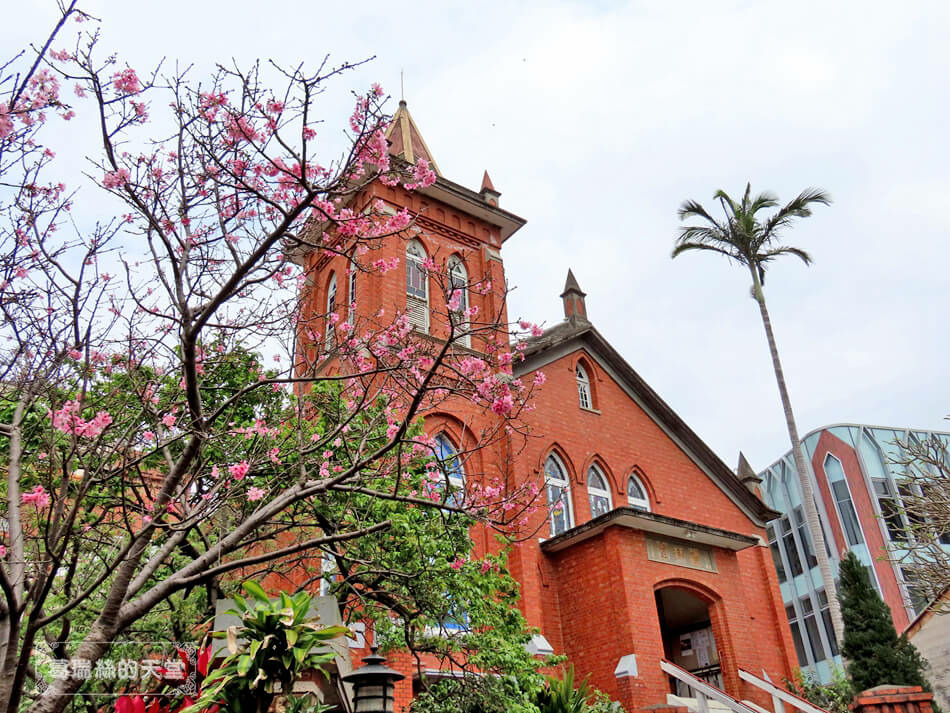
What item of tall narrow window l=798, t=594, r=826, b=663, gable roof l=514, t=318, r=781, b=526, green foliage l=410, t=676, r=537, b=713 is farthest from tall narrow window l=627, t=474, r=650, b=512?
tall narrow window l=798, t=594, r=826, b=663

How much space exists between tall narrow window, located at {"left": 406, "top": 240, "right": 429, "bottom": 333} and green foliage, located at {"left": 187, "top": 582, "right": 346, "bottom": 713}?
11.3 metres

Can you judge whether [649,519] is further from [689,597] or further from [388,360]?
[388,360]

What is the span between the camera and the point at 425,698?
1111cm

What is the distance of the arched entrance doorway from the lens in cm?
1661

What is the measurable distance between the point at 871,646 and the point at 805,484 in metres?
6.60

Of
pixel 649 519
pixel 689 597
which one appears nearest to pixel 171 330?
pixel 649 519

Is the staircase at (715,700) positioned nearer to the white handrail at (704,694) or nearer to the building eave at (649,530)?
the white handrail at (704,694)

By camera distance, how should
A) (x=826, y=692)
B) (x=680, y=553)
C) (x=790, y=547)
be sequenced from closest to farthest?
(x=680, y=553) < (x=826, y=692) < (x=790, y=547)

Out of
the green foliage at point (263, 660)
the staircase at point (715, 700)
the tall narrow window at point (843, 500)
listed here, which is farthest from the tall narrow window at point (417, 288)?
the tall narrow window at point (843, 500)

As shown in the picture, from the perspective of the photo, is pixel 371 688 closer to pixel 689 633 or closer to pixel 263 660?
pixel 263 660

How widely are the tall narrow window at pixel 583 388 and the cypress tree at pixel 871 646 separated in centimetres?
668

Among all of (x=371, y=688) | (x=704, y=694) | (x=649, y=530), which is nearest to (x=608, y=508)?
(x=649, y=530)

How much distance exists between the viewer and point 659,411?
20.1 metres

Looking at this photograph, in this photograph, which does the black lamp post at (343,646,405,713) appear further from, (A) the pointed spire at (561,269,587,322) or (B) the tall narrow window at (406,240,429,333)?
(A) the pointed spire at (561,269,587,322)
